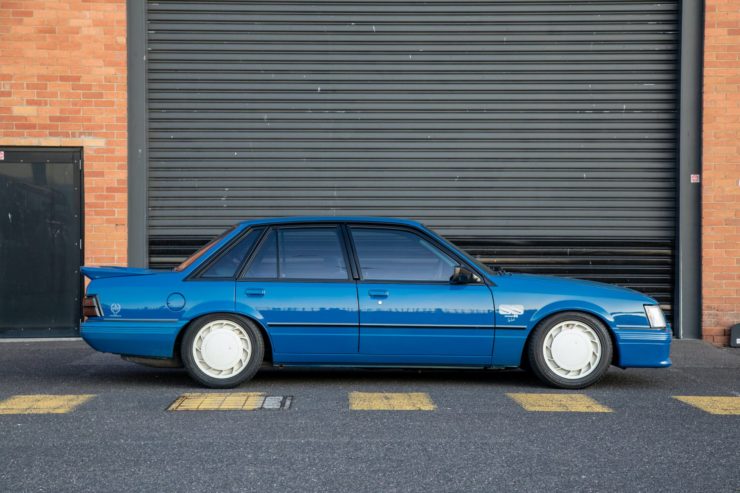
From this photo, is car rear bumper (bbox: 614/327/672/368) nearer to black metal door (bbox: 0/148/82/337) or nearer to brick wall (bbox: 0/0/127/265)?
brick wall (bbox: 0/0/127/265)

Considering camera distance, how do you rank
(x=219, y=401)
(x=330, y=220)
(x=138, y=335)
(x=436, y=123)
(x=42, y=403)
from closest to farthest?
(x=42, y=403) < (x=219, y=401) < (x=138, y=335) < (x=330, y=220) < (x=436, y=123)

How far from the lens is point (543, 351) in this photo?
7.29 m

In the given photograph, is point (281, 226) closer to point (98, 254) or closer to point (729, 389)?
point (729, 389)

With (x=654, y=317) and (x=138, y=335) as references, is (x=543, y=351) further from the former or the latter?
(x=138, y=335)

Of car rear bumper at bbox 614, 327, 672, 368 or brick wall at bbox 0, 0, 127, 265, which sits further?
brick wall at bbox 0, 0, 127, 265

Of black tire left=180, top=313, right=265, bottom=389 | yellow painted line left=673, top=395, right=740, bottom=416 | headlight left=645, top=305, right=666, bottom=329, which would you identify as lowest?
yellow painted line left=673, top=395, right=740, bottom=416

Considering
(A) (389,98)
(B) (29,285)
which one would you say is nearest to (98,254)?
(B) (29,285)

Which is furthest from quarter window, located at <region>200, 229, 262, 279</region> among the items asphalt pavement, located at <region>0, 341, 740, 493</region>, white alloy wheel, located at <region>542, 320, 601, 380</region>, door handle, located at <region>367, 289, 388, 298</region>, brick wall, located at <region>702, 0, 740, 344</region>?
brick wall, located at <region>702, 0, 740, 344</region>

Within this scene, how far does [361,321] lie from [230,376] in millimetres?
1100

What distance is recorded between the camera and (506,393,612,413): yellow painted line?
21.0ft

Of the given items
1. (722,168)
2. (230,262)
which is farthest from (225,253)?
(722,168)

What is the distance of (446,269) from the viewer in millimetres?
7430

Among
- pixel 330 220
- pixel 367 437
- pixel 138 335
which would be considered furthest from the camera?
pixel 330 220

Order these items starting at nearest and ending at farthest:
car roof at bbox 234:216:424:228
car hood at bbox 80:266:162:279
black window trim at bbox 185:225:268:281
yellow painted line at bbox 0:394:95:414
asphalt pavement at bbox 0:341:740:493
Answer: asphalt pavement at bbox 0:341:740:493
yellow painted line at bbox 0:394:95:414
black window trim at bbox 185:225:268:281
car hood at bbox 80:266:162:279
car roof at bbox 234:216:424:228
